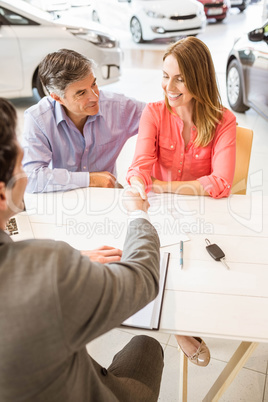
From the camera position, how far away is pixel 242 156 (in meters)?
1.92

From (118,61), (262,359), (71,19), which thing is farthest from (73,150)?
(71,19)

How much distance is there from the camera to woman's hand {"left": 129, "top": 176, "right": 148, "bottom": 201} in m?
1.57

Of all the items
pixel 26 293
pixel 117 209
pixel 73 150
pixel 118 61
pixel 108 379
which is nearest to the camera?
pixel 26 293

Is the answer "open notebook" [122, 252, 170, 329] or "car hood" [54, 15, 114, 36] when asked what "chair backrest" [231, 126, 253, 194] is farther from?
"car hood" [54, 15, 114, 36]

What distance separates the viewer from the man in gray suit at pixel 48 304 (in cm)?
69

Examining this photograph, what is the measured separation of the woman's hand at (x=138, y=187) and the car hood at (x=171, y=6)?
5.61 meters

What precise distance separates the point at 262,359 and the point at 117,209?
3.26ft

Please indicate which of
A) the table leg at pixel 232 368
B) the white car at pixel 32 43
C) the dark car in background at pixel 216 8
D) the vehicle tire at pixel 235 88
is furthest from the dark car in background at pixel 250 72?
the dark car in background at pixel 216 8

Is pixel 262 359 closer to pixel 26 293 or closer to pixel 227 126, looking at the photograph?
pixel 227 126

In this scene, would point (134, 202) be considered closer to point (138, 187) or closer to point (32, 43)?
point (138, 187)

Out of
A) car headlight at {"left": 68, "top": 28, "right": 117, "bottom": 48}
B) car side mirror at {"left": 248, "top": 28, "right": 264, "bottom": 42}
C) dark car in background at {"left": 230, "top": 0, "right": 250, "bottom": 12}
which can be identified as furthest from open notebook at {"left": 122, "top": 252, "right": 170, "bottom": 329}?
dark car in background at {"left": 230, "top": 0, "right": 250, "bottom": 12}

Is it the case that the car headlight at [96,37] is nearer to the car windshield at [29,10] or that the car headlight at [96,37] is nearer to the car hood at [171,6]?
the car windshield at [29,10]

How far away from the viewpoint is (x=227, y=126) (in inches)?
70.5

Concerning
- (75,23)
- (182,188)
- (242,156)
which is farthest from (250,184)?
(75,23)
